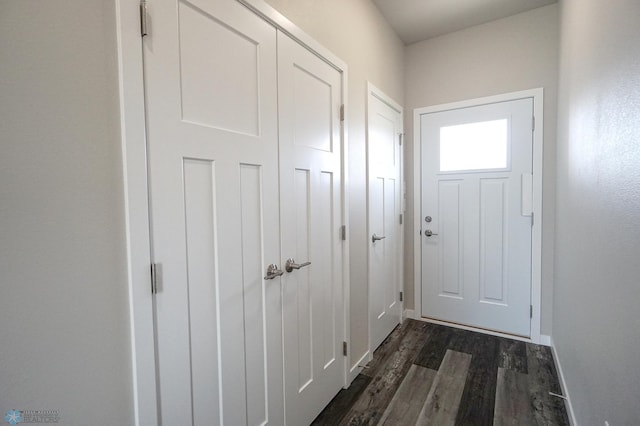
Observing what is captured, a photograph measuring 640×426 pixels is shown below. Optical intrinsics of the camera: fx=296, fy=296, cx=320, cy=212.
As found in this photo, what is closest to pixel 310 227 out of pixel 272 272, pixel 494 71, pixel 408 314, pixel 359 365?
pixel 272 272

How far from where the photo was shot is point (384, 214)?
8.78ft

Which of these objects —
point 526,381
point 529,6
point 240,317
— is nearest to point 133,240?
point 240,317

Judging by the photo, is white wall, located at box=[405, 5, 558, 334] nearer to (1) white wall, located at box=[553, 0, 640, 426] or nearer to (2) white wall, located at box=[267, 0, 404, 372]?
(1) white wall, located at box=[553, 0, 640, 426]

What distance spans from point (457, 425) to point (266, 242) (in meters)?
1.51

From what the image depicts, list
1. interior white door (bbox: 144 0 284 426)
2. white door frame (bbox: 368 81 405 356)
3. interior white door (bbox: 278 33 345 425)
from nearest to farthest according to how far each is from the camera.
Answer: interior white door (bbox: 144 0 284 426), interior white door (bbox: 278 33 345 425), white door frame (bbox: 368 81 405 356)

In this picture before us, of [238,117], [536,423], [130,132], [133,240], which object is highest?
[238,117]

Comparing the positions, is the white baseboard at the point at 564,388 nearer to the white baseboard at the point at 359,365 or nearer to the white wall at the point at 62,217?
the white baseboard at the point at 359,365

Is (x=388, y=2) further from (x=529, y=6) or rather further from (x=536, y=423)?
(x=536, y=423)

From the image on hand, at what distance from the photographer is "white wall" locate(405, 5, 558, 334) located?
2502 mm

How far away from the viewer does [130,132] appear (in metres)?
0.88

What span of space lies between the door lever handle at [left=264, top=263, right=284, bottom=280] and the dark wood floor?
99 cm

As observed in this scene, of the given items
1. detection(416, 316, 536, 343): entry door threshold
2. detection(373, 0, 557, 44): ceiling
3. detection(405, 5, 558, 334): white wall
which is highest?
detection(373, 0, 557, 44): ceiling

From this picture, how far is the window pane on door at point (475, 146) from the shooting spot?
270cm

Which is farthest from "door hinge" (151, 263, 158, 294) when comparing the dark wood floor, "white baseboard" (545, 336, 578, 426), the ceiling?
the ceiling
